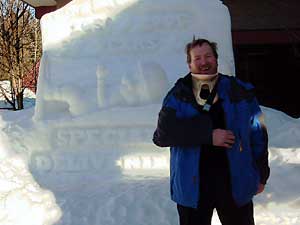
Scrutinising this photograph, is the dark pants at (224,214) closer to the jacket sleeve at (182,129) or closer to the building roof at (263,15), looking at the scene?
the jacket sleeve at (182,129)

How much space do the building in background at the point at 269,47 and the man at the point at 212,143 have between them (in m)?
7.29

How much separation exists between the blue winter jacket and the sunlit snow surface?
1049 millimetres

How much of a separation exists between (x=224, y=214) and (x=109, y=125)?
2125 mm

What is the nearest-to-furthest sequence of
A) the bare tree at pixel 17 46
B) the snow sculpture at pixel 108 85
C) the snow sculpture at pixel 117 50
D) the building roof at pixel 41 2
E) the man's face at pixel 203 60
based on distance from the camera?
1. the man's face at pixel 203 60
2. the snow sculpture at pixel 108 85
3. the snow sculpture at pixel 117 50
4. the building roof at pixel 41 2
5. the bare tree at pixel 17 46

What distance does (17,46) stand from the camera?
14273 mm

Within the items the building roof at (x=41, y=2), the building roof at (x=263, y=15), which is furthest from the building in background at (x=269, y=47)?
the building roof at (x=41, y=2)

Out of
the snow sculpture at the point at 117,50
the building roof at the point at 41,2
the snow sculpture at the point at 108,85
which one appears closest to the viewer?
the snow sculpture at the point at 108,85

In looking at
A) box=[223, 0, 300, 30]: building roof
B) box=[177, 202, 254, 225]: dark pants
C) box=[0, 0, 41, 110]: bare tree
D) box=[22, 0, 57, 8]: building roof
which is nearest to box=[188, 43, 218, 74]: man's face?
box=[177, 202, 254, 225]: dark pants

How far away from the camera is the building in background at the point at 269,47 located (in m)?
9.44

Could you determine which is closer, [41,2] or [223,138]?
[223,138]

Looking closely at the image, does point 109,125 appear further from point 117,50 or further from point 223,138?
point 223,138

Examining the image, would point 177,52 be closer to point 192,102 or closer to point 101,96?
point 101,96

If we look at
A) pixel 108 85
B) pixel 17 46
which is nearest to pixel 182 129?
pixel 108 85

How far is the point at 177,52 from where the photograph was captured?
4.46 metres
